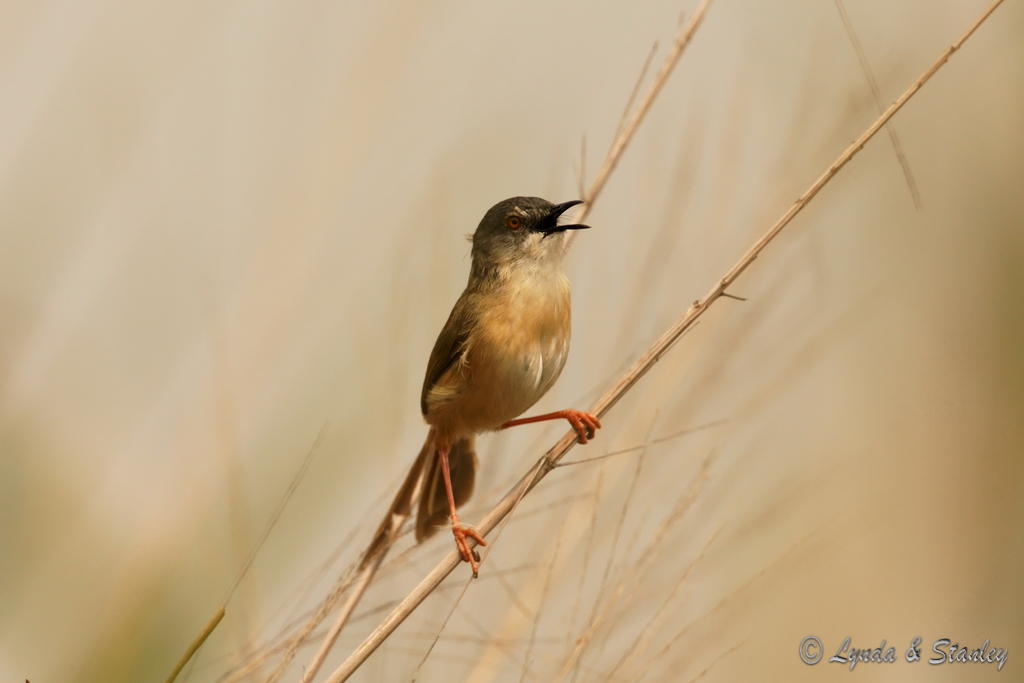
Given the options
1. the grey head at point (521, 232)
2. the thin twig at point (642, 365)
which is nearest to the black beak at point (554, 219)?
the grey head at point (521, 232)

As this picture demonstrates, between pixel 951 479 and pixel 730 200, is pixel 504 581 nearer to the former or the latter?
pixel 730 200

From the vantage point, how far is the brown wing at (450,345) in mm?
3238

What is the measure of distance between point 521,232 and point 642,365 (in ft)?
4.09

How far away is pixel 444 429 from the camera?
10.9ft

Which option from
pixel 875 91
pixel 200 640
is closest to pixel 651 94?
pixel 875 91

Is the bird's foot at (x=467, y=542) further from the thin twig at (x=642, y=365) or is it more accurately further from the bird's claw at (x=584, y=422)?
the bird's claw at (x=584, y=422)

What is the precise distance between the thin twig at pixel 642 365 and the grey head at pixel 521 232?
102cm

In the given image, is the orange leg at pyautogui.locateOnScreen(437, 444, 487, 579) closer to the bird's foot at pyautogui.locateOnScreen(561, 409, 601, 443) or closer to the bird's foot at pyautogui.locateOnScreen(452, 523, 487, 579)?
the bird's foot at pyautogui.locateOnScreen(452, 523, 487, 579)

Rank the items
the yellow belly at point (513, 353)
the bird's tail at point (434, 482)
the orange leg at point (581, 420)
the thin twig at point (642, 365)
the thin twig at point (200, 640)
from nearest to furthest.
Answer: the thin twig at point (200, 640) → the thin twig at point (642, 365) → the orange leg at point (581, 420) → the yellow belly at point (513, 353) → the bird's tail at point (434, 482)

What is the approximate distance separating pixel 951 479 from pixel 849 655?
79 centimetres

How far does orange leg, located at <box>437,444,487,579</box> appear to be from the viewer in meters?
2.31

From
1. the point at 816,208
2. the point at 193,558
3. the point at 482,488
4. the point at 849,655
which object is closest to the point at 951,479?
the point at 849,655

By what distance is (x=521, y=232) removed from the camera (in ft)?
10.9

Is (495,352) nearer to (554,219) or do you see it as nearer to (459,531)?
(554,219)
